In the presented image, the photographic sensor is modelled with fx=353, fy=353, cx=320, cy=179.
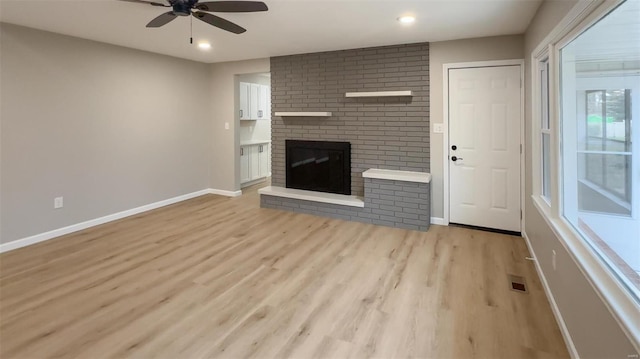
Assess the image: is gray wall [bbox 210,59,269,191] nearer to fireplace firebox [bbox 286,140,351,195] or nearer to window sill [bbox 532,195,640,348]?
fireplace firebox [bbox 286,140,351,195]

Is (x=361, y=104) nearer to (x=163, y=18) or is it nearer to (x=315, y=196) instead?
(x=315, y=196)

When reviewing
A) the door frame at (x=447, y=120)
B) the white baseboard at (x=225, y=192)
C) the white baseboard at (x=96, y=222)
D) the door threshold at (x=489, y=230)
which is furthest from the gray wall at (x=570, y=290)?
the white baseboard at (x=96, y=222)

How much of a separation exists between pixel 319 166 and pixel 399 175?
1.31m

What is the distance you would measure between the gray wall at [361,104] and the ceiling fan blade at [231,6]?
261 centimetres

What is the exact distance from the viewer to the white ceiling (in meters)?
3.14

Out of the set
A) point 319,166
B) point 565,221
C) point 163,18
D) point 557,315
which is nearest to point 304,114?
point 319,166

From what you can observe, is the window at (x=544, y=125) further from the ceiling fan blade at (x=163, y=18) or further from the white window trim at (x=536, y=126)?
the ceiling fan blade at (x=163, y=18)

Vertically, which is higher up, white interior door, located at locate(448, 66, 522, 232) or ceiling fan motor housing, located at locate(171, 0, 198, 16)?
ceiling fan motor housing, located at locate(171, 0, 198, 16)

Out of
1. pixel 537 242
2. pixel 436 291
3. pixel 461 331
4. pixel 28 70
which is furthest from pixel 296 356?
pixel 28 70

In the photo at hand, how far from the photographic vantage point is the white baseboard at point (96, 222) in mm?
3953

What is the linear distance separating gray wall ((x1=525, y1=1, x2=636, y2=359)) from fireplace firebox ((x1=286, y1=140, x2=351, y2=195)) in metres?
2.38

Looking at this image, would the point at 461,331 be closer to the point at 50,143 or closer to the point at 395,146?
the point at 395,146

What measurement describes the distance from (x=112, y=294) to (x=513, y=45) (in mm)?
4846

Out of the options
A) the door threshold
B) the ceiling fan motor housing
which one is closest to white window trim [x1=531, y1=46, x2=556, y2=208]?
the door threshold
